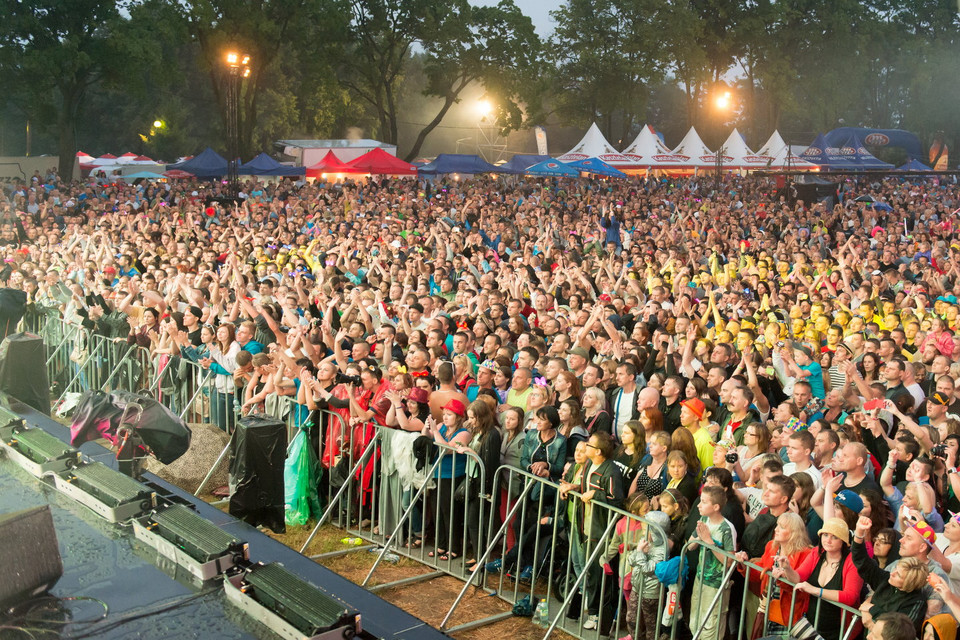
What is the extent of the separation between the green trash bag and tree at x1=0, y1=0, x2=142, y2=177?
102 feet

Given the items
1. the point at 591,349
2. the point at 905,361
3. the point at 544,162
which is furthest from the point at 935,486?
the point at 544,162

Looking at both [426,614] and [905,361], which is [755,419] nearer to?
[905,361]

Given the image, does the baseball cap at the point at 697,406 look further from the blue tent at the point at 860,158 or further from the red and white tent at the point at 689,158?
the blue tent at the point at 860,158

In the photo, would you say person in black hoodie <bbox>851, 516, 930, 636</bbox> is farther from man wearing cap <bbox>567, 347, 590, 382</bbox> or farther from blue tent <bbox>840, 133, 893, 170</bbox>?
blue tent <bbox>840, 133, 893, 170</bbox>

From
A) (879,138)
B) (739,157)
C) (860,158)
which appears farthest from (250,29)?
(879,138)

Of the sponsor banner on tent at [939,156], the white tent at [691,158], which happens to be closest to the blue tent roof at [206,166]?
the white tent at [691,158]

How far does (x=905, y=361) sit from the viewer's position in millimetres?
7973

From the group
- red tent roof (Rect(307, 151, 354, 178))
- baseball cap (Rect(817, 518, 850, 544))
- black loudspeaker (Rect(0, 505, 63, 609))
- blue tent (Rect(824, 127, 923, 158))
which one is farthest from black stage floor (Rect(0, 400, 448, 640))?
blue tent (Rect(824, 127, 923, 158))

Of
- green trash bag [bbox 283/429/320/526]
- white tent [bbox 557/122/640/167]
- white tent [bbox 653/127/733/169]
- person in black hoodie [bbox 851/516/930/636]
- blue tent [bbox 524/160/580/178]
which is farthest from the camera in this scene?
white tent [bbox 653/127/733/169]

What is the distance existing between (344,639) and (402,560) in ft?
9.37

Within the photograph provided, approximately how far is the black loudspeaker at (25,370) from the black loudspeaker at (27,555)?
4381 millimetres

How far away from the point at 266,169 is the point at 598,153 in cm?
1323

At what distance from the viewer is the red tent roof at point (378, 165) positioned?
32219 millimetres

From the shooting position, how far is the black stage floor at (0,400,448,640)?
4.90m
